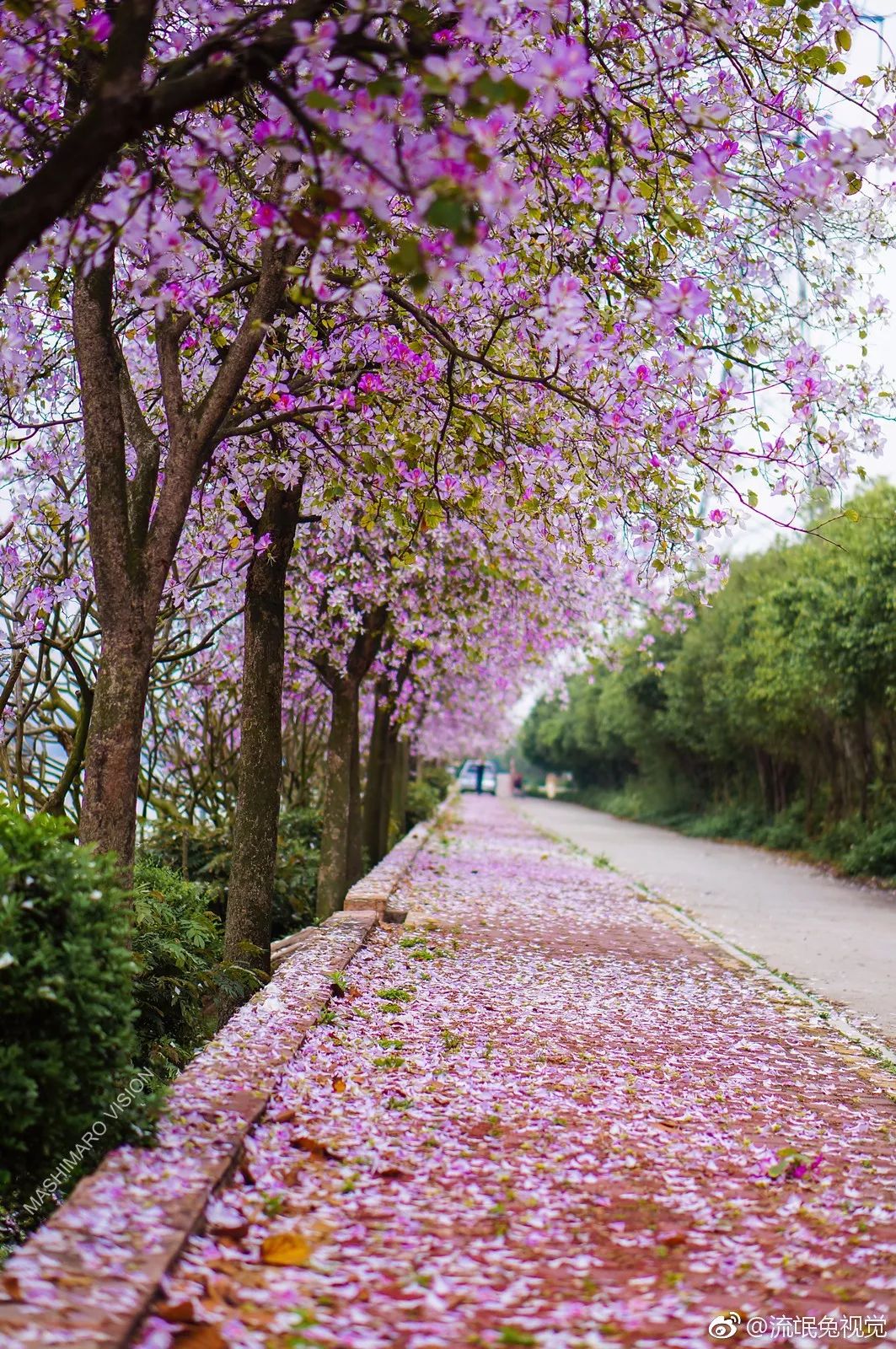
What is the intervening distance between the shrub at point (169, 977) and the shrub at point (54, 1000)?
1.68m

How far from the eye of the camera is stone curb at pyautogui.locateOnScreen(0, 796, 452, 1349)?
2.68m

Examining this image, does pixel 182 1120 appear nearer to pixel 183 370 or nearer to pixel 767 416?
pixel 767 416

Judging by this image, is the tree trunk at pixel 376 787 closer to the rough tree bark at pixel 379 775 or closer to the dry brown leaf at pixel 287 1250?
the rough tree bark at pixel 379 775

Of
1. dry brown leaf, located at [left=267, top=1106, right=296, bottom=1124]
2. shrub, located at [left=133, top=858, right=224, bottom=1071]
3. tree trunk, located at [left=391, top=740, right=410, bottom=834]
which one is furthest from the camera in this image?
tree trunk, located at [left=391, top=740, right=410, bottom=834]

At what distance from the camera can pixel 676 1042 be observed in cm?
655

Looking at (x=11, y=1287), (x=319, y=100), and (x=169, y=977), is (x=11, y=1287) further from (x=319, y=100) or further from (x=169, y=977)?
(x=169, y=977)

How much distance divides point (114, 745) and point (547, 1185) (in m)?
2.93

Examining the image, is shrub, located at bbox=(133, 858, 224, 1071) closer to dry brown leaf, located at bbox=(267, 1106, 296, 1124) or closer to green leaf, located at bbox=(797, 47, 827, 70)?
dry brown leaf, located at bbox=(267, 1106, 296, 1124)

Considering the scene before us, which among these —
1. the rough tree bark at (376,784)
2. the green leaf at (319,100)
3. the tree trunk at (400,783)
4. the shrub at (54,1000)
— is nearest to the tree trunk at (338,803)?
the rough tree bark at (376,784)

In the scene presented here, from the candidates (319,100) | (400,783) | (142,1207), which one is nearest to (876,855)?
(400,783)

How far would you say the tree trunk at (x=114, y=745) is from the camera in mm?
5719

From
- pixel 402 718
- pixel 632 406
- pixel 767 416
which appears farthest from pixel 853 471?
pixel 402 718

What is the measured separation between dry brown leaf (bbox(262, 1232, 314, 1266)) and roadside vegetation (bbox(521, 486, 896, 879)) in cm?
393

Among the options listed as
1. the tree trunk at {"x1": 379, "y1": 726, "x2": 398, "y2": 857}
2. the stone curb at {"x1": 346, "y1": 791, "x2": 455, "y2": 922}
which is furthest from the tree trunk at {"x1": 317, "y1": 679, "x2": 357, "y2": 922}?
the tree trunk at {"x1": 379, "y1": 726, "x2": 398, "y2": 857}
